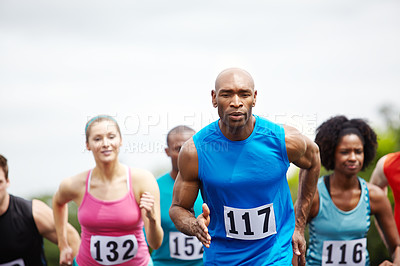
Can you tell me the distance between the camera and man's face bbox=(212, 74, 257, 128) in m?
3.59

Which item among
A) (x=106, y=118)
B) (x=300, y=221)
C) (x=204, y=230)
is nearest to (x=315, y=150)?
(x=300, y=221)

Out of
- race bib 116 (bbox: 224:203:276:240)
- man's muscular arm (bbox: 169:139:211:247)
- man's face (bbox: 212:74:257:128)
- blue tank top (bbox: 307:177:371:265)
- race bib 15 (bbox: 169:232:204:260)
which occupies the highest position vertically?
man's face (bbox: 212:74:257:128)

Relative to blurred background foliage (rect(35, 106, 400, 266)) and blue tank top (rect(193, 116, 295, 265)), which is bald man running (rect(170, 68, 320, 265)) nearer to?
blue tank top (rect(193, 116, 295, 265))

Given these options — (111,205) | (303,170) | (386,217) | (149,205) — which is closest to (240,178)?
A: (303,170)

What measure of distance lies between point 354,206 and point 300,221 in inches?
55.1

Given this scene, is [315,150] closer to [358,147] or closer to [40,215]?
[358,147]

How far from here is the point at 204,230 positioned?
3283 mm

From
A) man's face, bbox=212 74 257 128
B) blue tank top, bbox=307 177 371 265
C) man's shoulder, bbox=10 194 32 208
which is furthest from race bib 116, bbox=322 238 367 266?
man's shoulder, bbox=10 194 32 208

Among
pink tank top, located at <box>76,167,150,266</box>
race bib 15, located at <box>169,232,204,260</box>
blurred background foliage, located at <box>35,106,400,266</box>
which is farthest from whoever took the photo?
blurred background foliage, located at <box>35,106,400,266</box>

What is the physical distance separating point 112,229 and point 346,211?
243 centimetres

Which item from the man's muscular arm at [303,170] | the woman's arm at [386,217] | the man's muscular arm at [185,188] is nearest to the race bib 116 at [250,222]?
the man's muscular arm at [185,188]

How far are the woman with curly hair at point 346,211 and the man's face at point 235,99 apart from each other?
2.13 meters

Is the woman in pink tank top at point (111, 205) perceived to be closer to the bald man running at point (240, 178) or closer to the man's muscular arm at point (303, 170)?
the bald man running at point (240, 178)

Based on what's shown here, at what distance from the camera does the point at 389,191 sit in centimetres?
793
